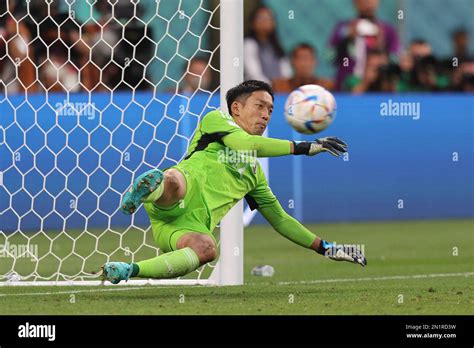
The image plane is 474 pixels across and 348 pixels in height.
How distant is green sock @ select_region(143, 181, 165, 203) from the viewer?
22.8ft

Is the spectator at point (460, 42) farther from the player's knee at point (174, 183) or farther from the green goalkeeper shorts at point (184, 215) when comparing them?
the player's knee at point (174, 183)

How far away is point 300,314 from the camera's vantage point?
658 cm

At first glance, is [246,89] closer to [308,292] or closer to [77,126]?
[308,292]

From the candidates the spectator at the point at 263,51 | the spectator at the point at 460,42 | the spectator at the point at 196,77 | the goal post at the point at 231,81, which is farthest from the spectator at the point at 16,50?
the spectator at the point at 460,42

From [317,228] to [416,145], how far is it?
6.15 ft

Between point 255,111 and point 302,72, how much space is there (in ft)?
22.0

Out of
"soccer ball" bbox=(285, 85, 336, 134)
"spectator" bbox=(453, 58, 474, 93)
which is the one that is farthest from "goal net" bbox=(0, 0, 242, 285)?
"spectator" bbox=(453, 58, 474, 93)

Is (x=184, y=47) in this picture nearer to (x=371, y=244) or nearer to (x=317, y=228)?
(x=317, y=228)

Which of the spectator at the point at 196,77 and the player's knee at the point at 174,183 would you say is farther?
the spectator at the point at 196,77

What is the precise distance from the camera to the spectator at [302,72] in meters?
14.1

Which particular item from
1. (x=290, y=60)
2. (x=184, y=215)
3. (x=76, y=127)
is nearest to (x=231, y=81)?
(x=184, y=215)

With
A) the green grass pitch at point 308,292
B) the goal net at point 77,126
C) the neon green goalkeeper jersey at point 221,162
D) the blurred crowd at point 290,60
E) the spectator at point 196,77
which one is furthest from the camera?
the spectator at point 196,77

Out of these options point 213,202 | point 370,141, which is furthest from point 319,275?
point 370,141

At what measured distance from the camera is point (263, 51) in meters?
14.2
